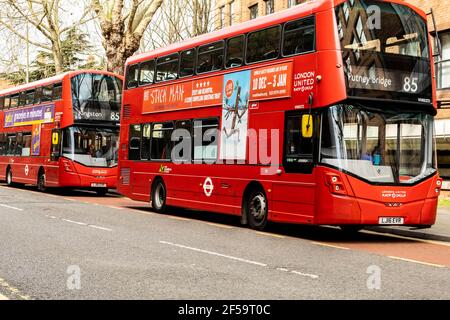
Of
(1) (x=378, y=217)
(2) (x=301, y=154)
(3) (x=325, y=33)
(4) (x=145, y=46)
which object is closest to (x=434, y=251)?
(1) (x=378, y=217)

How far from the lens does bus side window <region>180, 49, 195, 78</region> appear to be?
17.8m

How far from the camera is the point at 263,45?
15.1 metres

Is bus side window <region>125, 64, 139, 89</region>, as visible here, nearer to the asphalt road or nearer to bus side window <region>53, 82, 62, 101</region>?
the asphalt road

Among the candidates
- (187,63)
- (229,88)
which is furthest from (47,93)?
(229,88)

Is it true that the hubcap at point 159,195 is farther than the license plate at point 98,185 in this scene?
No

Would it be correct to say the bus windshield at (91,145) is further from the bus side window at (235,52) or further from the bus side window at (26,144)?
the bus side window at (235,52)

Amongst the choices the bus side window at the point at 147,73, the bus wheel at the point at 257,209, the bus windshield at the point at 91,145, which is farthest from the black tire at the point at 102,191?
the bus wheel at the point at 257,209

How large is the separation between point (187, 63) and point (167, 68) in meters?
1.14

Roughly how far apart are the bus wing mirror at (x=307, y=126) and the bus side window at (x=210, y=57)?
12.0ft

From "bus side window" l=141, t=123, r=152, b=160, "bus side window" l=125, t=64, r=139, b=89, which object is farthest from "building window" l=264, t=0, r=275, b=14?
"bus side window" l=141, t=123, r=152, b=160

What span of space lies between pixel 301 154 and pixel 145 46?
27.4m

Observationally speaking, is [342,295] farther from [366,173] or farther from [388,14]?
[388,14]

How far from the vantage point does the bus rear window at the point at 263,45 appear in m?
14.6
